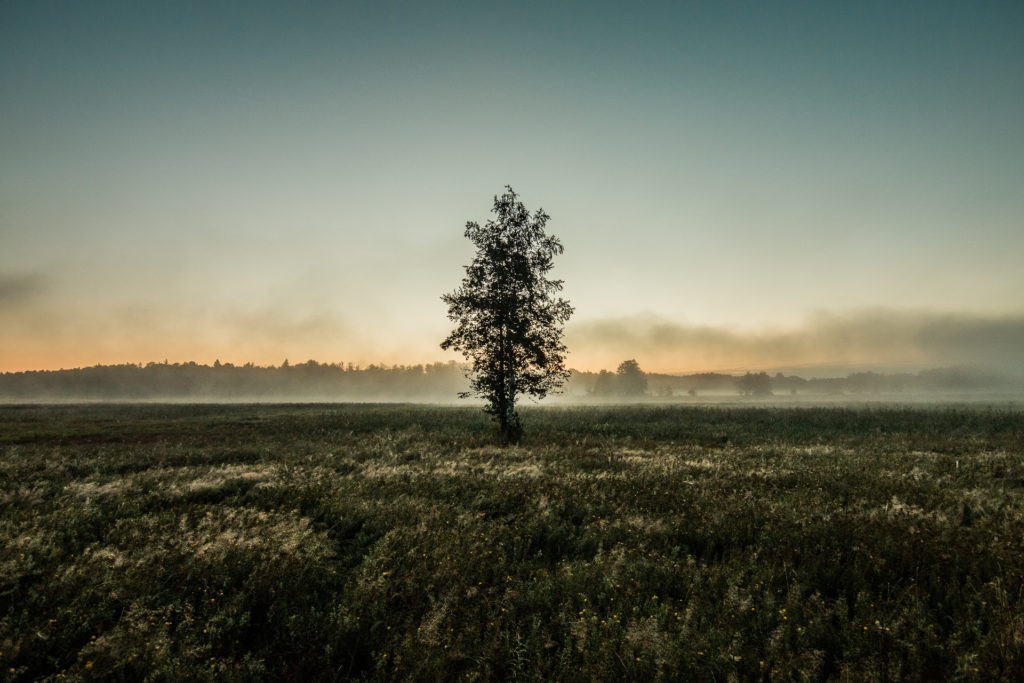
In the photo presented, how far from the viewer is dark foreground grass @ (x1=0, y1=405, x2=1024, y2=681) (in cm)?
394

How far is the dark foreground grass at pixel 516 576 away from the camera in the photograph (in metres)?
3.94

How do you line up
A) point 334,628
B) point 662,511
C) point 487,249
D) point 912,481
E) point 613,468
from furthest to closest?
point 487,249, point 613,468, point 912,481, point 662,511, point 334,628

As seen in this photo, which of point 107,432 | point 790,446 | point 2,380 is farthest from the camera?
point 2,380

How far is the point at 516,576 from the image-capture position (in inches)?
222

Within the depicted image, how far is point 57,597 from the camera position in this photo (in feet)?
15.7

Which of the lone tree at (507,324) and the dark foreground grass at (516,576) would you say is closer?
the dark foreground grass at (516,576)

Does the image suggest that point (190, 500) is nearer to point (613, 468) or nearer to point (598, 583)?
point (598, 583)

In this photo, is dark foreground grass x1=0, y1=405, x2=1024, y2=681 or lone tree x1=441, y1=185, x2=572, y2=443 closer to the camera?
dark foreground grass x1=0, y1=405, x2=1024, y2=681

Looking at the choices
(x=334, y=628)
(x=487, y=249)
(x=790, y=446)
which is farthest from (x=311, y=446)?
(x=790, y=446)

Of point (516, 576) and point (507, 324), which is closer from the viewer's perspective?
point (516, 576)

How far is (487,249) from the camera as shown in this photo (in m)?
21.1

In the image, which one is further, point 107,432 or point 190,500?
point 107,432

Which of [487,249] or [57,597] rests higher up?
[487,249]

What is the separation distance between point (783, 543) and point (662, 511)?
211 cm
